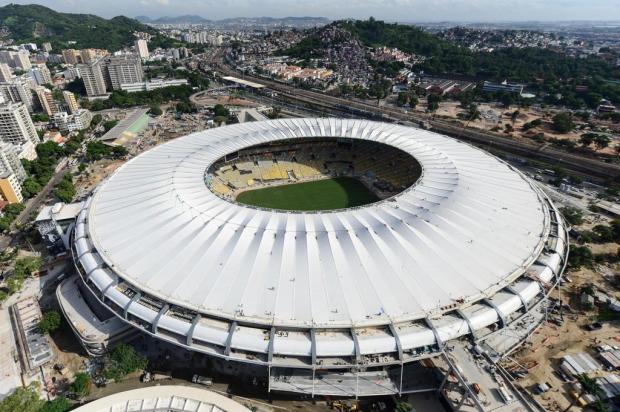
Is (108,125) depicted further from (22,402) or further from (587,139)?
(587,139)

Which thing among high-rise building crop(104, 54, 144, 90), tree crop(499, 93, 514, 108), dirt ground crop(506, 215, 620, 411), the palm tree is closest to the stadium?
dirt ground crop(506, 215, 620, 411)

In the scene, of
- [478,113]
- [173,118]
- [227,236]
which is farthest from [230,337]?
[478,113]

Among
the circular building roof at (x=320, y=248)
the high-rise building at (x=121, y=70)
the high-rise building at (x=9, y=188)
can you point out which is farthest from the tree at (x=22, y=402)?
the high-rise building at (x=121, y=70)

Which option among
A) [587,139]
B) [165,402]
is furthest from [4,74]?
Result: [587,139]

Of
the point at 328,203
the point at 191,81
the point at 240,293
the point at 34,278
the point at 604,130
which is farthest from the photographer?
the point at 191,81

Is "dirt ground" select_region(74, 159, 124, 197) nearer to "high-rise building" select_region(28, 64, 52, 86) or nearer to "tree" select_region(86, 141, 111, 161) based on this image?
"tree" select_region(86, 141, 111, 161)

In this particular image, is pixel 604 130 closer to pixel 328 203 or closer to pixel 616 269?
pixel 616 269
